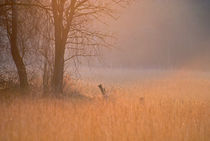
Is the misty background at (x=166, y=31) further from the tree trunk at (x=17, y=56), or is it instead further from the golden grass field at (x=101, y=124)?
the golden grass field at (x=101, y=124)

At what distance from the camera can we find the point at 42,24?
9.39 m

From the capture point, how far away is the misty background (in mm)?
48375

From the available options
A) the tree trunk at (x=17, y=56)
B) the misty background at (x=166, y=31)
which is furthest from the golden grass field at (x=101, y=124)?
the misty background at (x=166, y=31)

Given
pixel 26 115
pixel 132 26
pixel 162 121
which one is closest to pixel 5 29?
pixel 26 115

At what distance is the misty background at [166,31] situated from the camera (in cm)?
4838

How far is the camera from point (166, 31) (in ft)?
164

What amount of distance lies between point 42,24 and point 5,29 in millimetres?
1800

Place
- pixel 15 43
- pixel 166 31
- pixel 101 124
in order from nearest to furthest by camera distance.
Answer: pixel 101 124 < pixel 15 43 < pixel 166 31

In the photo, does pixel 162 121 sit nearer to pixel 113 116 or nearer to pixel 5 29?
pixel 113 116

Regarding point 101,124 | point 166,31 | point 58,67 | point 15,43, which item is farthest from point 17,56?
point 166,31

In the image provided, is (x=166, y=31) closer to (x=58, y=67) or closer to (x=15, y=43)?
(x=58, y=67)

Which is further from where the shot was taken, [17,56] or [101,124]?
[17,56]

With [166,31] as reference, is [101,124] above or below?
below

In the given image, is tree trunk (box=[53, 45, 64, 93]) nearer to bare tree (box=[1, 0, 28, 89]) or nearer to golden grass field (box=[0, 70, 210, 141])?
bare tree (box=[1, 0, 28, 89])
